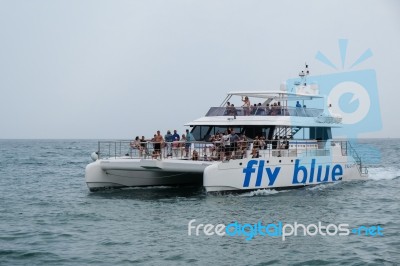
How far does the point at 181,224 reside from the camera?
591 inches

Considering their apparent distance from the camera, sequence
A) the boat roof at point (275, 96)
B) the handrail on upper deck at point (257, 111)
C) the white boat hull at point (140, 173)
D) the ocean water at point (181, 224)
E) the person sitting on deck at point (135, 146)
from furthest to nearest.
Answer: the boat roof at point (275, 96) < the handrail on upper deck at point (257, 111) < the person sitting on deck at point (135, 146) < the white boat hull at point (140, 173) < the ocean water at point (181, 224)

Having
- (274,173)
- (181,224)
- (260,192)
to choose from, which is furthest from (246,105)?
(181,224)

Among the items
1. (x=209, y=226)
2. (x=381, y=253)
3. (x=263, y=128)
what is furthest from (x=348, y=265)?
(x=263, y=128)

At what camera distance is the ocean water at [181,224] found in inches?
466

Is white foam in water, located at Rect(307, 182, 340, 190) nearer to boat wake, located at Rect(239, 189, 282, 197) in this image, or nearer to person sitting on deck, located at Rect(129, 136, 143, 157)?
boat wake, located at Rect(239, 189, 282, 197)

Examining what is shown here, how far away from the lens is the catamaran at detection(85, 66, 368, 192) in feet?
63.5

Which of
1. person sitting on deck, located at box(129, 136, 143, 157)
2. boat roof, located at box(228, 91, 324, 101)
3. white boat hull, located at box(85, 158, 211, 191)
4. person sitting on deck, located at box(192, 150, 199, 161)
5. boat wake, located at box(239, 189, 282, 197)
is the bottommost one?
boat wake, located at box(239, 189, 282, 197)

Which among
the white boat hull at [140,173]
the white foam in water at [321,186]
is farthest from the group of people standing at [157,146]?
the white foam in water at [321,186]

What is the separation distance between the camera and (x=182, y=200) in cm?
1939

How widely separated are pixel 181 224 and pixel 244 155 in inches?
216

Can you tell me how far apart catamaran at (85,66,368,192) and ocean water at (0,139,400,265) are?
21.7 inches

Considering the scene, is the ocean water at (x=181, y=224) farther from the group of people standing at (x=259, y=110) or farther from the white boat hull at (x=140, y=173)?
the group of people standing at (x=259, y=110)

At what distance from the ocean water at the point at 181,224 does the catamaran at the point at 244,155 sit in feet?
1.81

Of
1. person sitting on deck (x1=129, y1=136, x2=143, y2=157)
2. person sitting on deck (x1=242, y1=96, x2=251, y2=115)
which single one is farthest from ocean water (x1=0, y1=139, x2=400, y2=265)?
person sitting on deck (x1=242, y1=96, x2=251, y2=115)
